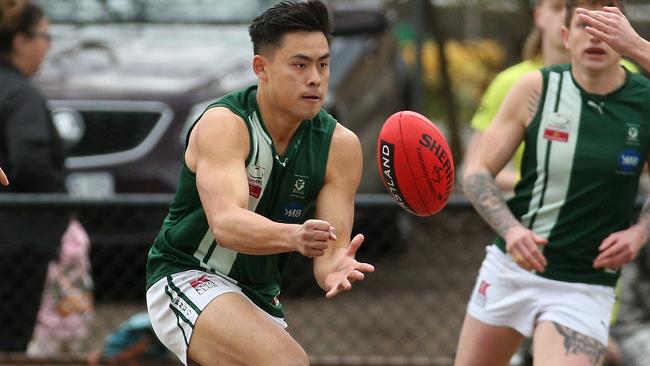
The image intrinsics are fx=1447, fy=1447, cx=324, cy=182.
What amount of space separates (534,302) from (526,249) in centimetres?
34

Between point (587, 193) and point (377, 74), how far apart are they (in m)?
4.93

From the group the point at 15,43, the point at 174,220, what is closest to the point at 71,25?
the point at 15,43

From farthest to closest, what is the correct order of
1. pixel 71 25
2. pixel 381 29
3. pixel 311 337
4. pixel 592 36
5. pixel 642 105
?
pixel 71 25
pixel 381 29
pixel 311 337
pixel 642 105
pixel 592 36

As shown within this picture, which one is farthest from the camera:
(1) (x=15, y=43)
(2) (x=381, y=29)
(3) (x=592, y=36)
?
(2) (x=381, y=29)

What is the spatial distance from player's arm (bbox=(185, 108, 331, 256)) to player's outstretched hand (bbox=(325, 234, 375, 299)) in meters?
0.18

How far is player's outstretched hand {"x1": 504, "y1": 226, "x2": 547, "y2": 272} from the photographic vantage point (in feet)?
18.4

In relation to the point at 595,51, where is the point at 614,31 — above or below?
above

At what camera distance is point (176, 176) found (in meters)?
9.03

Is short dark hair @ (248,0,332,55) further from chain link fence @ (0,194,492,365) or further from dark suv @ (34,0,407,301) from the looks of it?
chain link fence @ (0,194,492,365)

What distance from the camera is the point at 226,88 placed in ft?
30.6

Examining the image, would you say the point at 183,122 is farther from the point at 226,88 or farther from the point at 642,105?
the point at 642,105

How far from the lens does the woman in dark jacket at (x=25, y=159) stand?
738 centimetres

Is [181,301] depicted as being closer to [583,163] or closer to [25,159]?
[583,163]

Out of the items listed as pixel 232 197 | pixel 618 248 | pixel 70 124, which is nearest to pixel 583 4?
pixel 618 248
